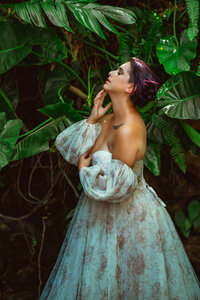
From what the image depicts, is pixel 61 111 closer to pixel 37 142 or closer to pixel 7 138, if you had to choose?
pixel 37 142

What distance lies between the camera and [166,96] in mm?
1906

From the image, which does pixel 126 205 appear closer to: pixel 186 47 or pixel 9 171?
pixel 186 47

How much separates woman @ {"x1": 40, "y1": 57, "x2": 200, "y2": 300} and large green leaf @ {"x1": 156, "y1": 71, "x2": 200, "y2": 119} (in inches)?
17.9

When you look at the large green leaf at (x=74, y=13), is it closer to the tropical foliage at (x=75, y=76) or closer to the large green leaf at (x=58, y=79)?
the tropical foliage at (x=75, y=76)

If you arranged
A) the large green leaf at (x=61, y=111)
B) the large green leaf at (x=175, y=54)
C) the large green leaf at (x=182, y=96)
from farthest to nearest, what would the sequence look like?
1. the large green leaf at (x=175, y=54)
2. the large green leaf at (x=182, y=96)
3. the large green leaf at (x=61, y=111)

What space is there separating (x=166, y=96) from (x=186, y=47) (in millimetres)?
411

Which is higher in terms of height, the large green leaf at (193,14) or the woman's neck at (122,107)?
the large green leaf at (193,14)

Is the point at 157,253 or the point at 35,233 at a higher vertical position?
the point at 157,253

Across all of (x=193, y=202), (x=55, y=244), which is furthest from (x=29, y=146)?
(x=193, y=202)

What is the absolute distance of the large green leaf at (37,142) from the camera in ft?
5.82

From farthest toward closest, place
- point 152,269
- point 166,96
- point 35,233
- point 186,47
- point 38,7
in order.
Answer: point 35,233, point 186,47, point 166,96, point 38,7, point 152,269

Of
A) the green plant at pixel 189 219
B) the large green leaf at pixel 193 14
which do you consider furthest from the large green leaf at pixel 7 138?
the green plant at pixel 189 219

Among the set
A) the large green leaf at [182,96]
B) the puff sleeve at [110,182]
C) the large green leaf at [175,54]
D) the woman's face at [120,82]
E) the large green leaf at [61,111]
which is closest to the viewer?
the puff sleeve at [110,182]

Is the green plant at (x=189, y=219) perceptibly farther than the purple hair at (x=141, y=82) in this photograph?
Yes
